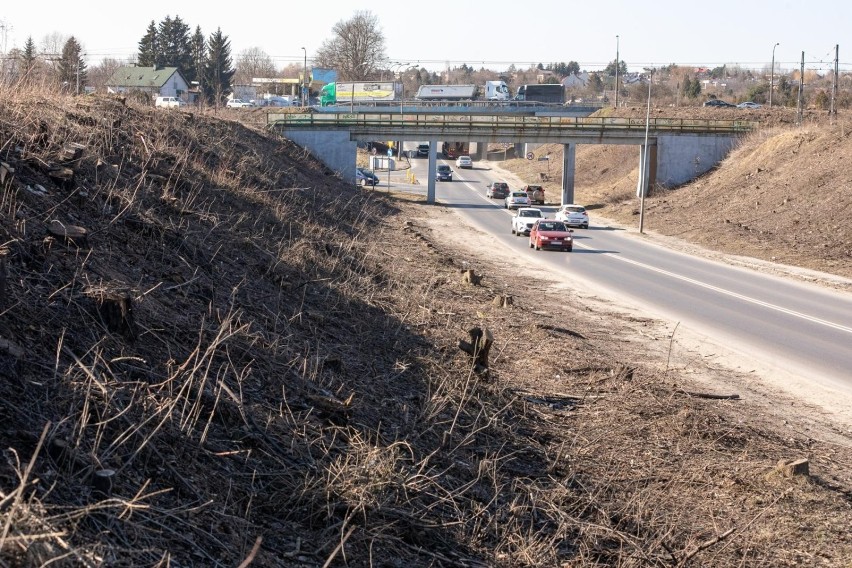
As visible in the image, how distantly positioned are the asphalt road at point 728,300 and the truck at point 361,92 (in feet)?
234

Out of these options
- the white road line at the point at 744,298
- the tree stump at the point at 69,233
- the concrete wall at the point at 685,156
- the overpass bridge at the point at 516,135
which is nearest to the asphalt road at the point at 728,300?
the white road line at the point at 744,298

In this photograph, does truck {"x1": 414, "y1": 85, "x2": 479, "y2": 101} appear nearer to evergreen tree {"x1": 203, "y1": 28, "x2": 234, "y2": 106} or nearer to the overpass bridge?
evergreen tree {"x1": 203, "y1": 28, "x2": 234, "y2": 106}

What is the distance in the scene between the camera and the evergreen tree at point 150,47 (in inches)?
4284

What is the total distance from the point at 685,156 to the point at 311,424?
59.2 m

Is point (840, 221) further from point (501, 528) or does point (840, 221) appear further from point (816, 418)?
point (501, 528)

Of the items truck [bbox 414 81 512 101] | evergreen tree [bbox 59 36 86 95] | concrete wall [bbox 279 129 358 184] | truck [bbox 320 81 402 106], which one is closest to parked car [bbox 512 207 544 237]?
concrete wall [bbox 279 129 358 184]

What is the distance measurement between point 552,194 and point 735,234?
34.9 meters

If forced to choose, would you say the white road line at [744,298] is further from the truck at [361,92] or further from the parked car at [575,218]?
the truck at [361,92]

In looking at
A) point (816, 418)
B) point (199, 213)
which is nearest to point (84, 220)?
point (199, 213)

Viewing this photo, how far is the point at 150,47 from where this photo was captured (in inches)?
4309

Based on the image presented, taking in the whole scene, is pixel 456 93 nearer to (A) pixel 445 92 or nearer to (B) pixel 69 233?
(A) pixel 445 92

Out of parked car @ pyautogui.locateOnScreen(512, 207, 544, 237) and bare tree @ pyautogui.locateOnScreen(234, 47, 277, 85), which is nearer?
parked car @ pyautogui.locateOnScreen(512, 207, 544, 237)

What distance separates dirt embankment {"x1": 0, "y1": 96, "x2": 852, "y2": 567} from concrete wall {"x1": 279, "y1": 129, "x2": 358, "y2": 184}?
45.4 meters

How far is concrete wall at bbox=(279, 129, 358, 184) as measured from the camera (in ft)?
200
